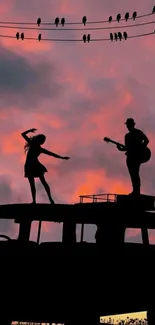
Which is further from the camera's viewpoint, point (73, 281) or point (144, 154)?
point (144, 154)

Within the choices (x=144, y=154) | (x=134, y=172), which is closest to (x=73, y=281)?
(x=134, y=172)

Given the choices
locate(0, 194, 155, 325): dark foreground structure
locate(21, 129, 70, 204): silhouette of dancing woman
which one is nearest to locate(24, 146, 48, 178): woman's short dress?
locate(21, 129, 70, 204): silhouette of dancing woman

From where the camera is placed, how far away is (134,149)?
21.9 metres

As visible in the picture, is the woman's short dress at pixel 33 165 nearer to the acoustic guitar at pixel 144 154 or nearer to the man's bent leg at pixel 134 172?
the man's bent leg at pixel 134 172

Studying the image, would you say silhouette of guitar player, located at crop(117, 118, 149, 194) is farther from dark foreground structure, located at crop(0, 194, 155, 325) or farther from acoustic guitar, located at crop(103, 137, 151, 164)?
dark foreground structure, located at crop(0, 194, 155, 325)

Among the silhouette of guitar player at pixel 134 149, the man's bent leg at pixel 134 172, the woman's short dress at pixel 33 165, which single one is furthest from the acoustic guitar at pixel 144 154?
the woman's short dress at pixel 33 165

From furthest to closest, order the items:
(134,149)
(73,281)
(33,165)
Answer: (33,165), (134,149), (73,281)

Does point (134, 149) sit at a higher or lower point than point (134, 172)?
higher

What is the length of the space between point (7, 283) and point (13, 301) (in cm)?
62

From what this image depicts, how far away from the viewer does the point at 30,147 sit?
23281 millimetres

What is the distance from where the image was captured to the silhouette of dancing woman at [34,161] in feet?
75.7

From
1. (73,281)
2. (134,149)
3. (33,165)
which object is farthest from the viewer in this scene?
(33,165)

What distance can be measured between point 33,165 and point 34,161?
19cm

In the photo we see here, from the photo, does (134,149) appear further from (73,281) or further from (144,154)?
(73,281)
